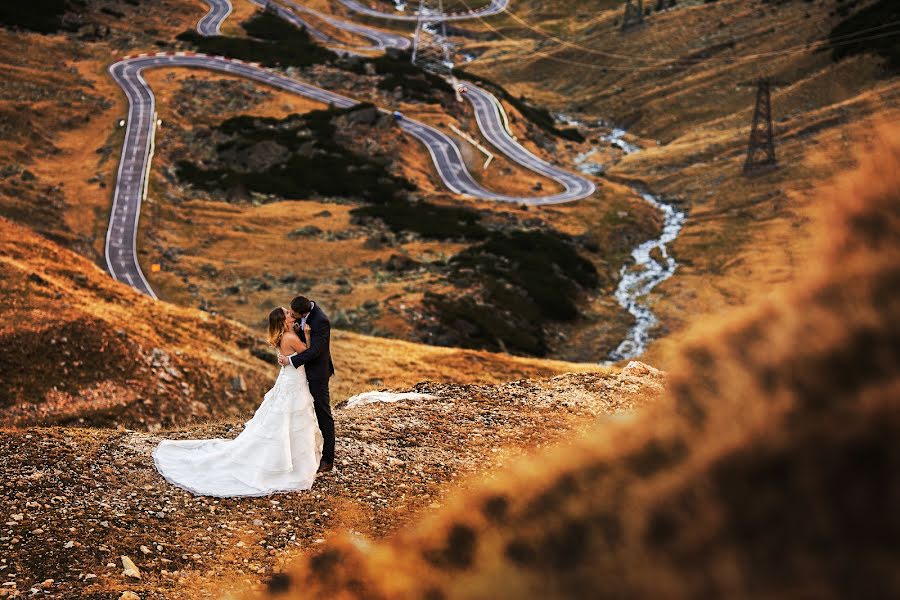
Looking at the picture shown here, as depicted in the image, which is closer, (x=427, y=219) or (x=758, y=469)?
(x=758, y=469)

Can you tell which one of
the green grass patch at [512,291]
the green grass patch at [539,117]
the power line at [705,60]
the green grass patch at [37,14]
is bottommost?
the green grass patch at [512,291]

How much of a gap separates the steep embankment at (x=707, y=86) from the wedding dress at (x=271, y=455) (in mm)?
44026

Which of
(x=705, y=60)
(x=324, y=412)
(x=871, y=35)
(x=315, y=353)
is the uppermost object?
(x=871, y=35)

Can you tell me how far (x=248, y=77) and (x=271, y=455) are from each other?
97218 mm

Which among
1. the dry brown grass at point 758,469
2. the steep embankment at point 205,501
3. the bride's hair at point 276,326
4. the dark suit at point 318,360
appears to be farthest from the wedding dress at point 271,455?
the dry brown grass at point 758,469

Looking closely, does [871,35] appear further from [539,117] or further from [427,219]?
[427,219]

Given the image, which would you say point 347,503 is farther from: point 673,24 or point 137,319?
point 673,24

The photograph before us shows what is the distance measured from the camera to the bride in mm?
13094

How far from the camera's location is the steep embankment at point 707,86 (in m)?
80.7

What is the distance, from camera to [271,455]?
13.4 m

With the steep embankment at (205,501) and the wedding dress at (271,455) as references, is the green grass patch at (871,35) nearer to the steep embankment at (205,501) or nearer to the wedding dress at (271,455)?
the steep embankment at (205,501)

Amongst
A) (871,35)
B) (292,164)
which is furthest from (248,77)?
(871,35)

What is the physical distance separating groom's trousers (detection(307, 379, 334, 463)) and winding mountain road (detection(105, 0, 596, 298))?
153 ft

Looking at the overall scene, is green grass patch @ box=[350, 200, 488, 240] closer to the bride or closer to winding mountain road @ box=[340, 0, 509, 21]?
the bride
